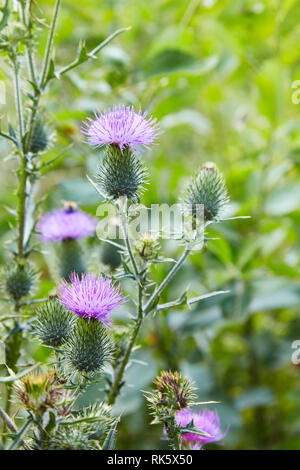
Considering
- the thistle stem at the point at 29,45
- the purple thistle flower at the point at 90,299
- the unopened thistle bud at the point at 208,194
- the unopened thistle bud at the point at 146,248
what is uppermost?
the thistle stem at the point at 29,45

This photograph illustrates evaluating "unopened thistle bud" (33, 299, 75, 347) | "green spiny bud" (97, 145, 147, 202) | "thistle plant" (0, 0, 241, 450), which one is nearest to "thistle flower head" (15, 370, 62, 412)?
"thistle plant" (0, 0, 241, 450)

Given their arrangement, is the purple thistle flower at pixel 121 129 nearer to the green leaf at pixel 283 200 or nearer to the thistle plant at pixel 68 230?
the thistle plant at pixel 68 230

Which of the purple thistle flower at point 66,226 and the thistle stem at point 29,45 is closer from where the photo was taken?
the thistle stem at point 29,45

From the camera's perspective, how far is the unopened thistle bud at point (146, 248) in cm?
96

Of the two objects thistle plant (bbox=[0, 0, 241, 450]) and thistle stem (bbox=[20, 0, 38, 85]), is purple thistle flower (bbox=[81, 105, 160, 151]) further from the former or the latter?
thistle stem (bbox=[20, 0, 38, 85])

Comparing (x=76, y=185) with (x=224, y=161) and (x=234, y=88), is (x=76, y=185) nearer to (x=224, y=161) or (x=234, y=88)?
(x=224, y=161)

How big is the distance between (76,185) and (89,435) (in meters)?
1.25

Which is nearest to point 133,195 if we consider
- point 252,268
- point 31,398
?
point 31,398

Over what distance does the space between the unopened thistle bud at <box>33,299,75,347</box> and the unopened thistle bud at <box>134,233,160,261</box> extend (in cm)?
18

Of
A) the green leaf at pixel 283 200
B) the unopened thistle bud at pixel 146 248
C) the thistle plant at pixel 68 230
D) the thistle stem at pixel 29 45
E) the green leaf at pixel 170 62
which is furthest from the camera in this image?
the green leaf at pixel 283 200

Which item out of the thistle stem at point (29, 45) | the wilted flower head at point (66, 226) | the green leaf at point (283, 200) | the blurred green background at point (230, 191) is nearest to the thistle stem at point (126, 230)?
the thistle stem at point (29, 45)

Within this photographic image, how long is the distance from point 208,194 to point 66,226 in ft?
1.84

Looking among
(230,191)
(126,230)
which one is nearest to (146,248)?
(126,230)

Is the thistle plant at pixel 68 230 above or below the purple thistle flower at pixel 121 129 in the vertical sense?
above
